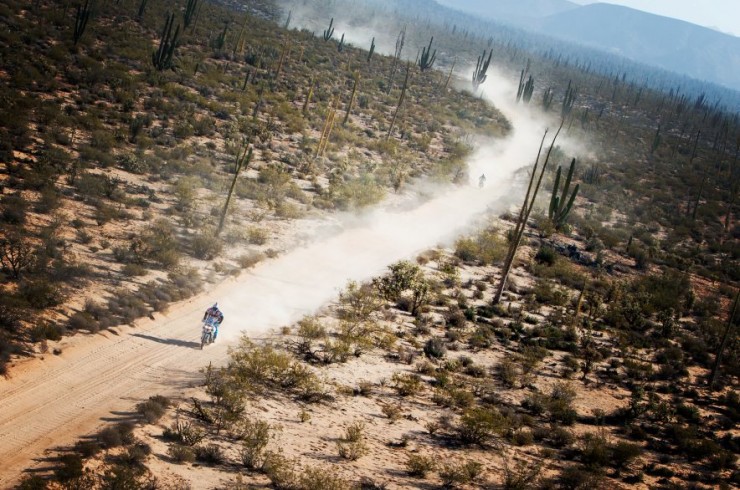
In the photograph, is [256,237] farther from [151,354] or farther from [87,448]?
[87,448]

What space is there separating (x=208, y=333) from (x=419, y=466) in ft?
19.8

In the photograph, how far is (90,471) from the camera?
29.6 feet

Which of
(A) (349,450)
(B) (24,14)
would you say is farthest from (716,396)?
(B) (24,14)

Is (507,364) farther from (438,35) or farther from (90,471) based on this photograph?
(438,35)

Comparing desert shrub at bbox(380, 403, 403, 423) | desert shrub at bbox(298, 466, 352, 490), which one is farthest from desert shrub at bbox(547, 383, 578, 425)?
desert shrub at bbox(298, 466, 352, 490)

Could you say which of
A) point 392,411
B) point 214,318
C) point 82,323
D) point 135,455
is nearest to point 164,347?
point 214,318

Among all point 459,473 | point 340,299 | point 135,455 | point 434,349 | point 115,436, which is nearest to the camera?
point 135,455

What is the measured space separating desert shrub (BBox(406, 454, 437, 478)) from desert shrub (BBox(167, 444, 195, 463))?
4.21m

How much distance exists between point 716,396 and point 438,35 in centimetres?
14290

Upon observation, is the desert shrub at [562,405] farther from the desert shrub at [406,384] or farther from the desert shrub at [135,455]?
the desert shrub at [135,455]

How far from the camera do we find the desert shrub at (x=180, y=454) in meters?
10.2

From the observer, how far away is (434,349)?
1755cm

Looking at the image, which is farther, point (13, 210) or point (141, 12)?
point (141, 12)

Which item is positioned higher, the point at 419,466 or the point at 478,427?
the point at 478,427
